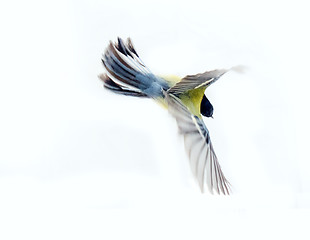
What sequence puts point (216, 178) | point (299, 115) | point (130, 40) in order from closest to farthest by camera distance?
1. point (216, 178)
2. point (130, 40)
3. point (299, 115)

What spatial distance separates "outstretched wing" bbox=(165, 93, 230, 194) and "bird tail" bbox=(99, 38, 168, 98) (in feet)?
0.12

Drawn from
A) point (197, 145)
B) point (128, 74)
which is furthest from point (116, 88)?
point (197, 145)

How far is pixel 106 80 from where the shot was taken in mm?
638

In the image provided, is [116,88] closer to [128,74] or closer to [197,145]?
[128,74]

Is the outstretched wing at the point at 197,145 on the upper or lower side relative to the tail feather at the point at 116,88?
lower

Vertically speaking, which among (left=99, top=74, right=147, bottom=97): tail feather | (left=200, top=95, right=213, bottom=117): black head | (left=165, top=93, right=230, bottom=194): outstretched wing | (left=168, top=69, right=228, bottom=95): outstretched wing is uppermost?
(left=99, top=74, right=147, bottom=97): tail feather

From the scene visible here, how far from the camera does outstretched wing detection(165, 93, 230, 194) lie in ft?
1.74

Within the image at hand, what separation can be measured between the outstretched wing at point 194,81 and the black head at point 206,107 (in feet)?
0.12

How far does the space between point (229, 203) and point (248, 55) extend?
9.0 inches

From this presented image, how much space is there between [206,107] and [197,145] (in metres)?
0.08

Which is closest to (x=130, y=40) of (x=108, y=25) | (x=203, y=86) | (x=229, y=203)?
(x=108, y=25)

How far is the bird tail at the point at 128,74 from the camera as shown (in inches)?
23.5

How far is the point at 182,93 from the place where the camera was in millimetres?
553

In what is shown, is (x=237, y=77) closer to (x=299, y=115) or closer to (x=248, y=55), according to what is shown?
(x=248, y=55)
